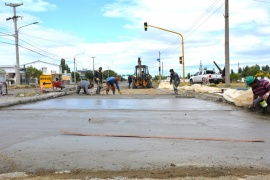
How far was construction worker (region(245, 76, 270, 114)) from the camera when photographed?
34.4 ft

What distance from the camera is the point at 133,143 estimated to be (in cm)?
646

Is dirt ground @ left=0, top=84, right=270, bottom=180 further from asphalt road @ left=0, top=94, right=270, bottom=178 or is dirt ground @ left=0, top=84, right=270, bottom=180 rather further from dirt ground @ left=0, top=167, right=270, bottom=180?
asphalt road @ left=0, top=94, right=270, bottom=178

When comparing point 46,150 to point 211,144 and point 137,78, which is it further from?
point 137,78

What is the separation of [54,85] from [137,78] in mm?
10738

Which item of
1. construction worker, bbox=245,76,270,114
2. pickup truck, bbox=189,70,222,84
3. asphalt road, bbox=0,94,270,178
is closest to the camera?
asphalt road, bbox=0,94,270,178

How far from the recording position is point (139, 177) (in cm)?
447

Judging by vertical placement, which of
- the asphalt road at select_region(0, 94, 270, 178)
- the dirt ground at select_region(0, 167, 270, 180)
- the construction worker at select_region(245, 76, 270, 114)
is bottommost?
the dirt ground at select_region(0, 167, 270, 180)

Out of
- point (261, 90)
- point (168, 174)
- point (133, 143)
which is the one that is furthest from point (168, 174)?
point (261, 90)

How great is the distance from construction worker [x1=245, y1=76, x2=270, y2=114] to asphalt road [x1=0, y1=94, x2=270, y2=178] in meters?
0.65

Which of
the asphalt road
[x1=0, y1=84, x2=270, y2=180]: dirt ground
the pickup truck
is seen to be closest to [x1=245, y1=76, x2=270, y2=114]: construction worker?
the asphalt road

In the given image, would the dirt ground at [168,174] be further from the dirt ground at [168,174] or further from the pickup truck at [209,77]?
the pickup truck at [209,77]

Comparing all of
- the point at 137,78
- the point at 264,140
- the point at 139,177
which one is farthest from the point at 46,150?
the point at 137,78

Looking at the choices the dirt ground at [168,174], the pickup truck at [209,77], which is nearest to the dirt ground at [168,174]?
the dirt ground at [168,174]

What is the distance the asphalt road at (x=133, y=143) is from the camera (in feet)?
16.8
